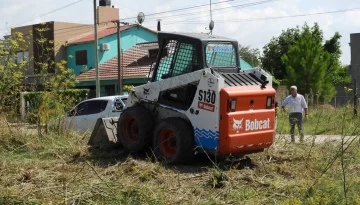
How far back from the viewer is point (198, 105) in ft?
29.9

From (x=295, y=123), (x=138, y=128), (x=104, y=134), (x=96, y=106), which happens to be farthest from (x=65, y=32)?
(x=138, y=128)

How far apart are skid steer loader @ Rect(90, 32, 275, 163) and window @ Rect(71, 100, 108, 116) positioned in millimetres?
5192

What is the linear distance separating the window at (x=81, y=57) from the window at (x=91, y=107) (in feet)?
79.2

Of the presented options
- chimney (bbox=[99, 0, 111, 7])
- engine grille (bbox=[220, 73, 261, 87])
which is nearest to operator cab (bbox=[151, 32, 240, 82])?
engine grille (bbox=[220, 73, 261, 87])

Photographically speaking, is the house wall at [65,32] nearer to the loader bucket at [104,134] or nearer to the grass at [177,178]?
the loader bucket at [104,134]

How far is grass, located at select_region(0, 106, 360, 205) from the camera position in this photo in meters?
6.66

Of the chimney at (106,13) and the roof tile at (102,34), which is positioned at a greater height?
the chimney at (106,13)

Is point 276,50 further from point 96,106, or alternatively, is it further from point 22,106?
point 22,106

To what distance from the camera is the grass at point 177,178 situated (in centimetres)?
666

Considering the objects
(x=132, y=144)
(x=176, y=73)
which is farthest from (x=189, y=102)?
(x=132, y=144)

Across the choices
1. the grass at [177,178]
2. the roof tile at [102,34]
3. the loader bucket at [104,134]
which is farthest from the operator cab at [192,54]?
the roof tile at [102,34]

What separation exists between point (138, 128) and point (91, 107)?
6.32 meters

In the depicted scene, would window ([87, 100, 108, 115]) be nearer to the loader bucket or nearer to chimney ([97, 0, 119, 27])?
the loader bucket

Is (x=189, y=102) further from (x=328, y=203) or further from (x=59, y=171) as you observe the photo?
(x=328, y=203)
